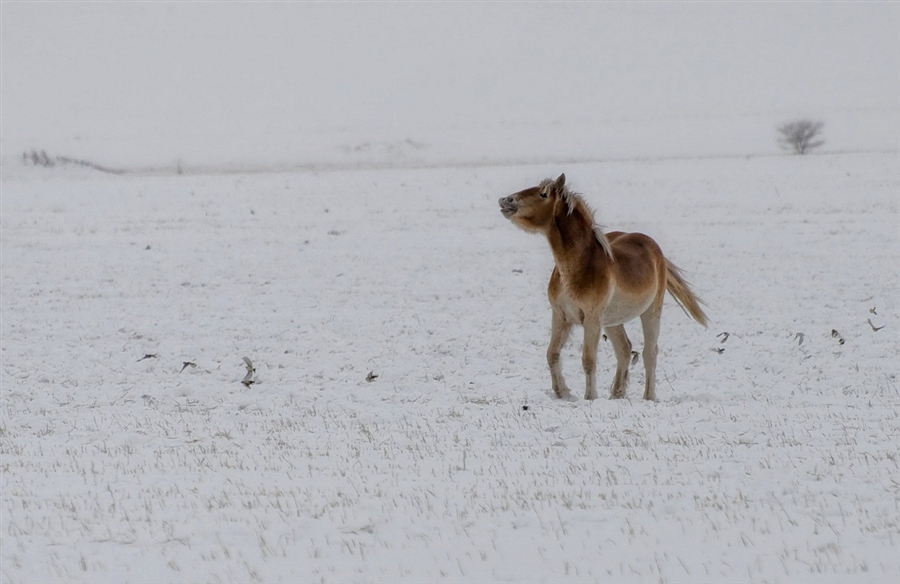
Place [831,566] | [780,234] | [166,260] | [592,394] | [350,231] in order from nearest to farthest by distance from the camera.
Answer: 1. [831,566]
2. [592,394]
3. [166,260]
4. [780,234]
5. [350,231]

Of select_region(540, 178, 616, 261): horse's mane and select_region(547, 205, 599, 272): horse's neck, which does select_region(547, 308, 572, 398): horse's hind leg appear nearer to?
select_region(547, 205, 599, 272): horse's neck

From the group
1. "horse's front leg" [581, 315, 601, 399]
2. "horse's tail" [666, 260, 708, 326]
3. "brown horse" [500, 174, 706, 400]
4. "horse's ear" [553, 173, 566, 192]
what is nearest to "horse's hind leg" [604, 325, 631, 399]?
"brown horse" [500, 174, 706, 400]

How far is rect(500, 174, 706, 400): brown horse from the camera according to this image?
354 inches

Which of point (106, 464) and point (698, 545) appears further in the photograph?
point (106, 464)

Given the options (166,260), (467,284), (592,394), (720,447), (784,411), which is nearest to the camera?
(720,447)

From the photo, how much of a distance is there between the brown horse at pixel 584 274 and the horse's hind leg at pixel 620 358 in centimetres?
1

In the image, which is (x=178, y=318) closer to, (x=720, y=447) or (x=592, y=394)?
(x=592, y=394)

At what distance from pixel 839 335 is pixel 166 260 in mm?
14180

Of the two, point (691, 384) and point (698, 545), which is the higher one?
point (698, 545)

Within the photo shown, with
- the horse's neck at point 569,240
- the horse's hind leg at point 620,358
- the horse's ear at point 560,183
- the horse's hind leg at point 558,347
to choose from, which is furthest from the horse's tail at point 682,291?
the horse's ear at point 560,183

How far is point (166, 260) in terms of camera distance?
818 inches

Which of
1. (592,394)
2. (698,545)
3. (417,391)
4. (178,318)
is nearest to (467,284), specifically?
(178,318)

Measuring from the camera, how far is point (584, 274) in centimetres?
910

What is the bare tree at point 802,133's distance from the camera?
63188 mm
